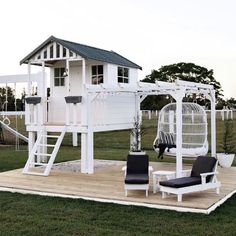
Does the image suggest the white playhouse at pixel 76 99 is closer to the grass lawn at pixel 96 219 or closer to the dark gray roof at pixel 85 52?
the dark gray roof at pixel 85 52

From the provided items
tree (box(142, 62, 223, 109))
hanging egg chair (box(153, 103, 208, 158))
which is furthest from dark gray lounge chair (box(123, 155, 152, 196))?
tree (box(142, 62, 223, 109))

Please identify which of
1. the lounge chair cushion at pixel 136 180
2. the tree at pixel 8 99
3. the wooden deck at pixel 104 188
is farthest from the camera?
the tree at pixel 8 99

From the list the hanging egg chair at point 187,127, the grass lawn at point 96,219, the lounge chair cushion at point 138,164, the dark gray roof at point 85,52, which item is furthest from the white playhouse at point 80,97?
the grass lawn at point 96,219

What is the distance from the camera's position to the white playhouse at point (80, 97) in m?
11.2

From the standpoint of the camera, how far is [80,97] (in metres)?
11.3

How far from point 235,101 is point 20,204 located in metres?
56.9

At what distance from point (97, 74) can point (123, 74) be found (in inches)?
50.1

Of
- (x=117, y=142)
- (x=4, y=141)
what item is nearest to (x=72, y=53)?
(x=117, y=142)

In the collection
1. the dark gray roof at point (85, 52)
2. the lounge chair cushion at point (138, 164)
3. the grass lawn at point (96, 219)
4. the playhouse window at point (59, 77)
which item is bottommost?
the grass lawn at point (96, 219)

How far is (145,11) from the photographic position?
607 inches

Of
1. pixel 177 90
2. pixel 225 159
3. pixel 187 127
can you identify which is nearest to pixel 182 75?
pixel 187 127

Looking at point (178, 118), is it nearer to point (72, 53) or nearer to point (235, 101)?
point (72, 53)

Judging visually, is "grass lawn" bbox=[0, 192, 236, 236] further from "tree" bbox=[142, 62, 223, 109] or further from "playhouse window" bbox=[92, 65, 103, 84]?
"tree" bbox=[142, 62, 223, 109]

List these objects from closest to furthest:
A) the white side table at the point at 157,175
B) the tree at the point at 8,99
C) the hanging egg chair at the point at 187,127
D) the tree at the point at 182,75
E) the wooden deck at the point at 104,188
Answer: the wooden deck at the point at 104,188 < the white side table at the point at 157,175 < the hanging egg chair at the point at 187,127 < the tree at the point at 8,99 < the tree at the point at 182,75
